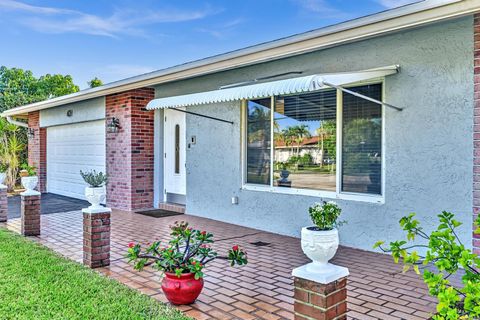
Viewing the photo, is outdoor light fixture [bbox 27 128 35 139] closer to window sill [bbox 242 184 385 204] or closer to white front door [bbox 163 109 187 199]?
white front door [bbox 163 109 187 199]

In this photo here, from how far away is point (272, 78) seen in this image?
9.02 meters

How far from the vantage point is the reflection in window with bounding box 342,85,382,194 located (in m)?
7.46

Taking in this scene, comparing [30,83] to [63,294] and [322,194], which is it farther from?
[63,294]

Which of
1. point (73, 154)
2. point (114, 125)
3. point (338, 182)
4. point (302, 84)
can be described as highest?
point (302, 84)

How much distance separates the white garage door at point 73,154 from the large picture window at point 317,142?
7.19 metres

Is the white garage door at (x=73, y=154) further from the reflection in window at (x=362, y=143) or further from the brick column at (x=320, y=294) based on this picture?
the brick column at (x=320, y=294)

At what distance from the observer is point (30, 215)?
8.66 meters

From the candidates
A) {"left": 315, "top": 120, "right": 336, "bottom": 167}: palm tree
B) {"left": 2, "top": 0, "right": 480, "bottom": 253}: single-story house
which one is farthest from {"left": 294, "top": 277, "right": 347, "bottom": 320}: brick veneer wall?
{"left": 315, "top": 120, "right": 336, "bottom": 167}: palm tree

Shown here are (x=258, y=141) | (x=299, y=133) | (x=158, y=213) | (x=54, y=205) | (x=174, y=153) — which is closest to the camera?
(x=299, y=133)

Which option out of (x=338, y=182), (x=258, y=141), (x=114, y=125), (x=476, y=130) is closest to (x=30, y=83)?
(x=114, y=125)

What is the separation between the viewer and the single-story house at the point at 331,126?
6340 millimetres

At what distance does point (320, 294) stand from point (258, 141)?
6540 mm

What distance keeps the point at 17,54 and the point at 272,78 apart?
28708 millimetres

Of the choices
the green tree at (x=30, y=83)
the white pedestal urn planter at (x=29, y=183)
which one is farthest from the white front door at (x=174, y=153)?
the green tree at (x=30, y=83)
